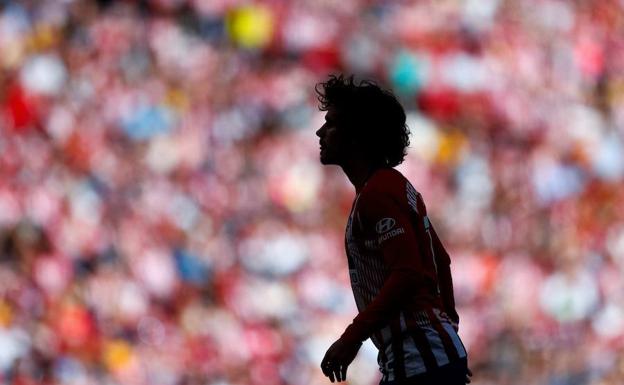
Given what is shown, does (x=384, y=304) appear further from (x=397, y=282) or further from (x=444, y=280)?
(x=444, y=280)

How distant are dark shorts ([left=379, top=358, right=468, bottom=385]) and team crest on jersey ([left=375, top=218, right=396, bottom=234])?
0.82ft

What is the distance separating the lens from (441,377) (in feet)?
7.91

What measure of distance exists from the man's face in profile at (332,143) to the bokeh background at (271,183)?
3973 mm

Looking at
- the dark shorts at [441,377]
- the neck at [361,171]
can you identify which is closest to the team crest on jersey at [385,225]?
the neck at [361,171]

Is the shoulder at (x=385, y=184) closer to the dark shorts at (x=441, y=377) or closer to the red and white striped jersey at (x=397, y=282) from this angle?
the red and white striped jersey at (x=397, y=282)

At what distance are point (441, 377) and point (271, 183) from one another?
185 inches

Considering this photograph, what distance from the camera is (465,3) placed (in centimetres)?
782

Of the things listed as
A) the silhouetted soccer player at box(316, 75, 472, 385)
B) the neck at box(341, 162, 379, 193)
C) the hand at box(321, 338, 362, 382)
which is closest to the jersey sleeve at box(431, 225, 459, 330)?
the silhouetted soccer player at box(316, 75, 472, 385)

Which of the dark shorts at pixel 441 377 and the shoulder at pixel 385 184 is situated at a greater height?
the shoulder at pixel 385 184

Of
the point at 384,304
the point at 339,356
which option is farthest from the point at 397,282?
the point at 339,356

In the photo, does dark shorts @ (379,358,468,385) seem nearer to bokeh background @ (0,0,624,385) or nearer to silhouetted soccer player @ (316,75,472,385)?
silhouetted soccer player @ (316,75,472,385)

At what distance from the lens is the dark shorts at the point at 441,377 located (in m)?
2.41

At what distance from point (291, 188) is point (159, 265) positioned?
2.61 ft

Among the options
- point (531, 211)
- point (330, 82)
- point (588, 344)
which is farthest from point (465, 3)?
point (330, 82)
